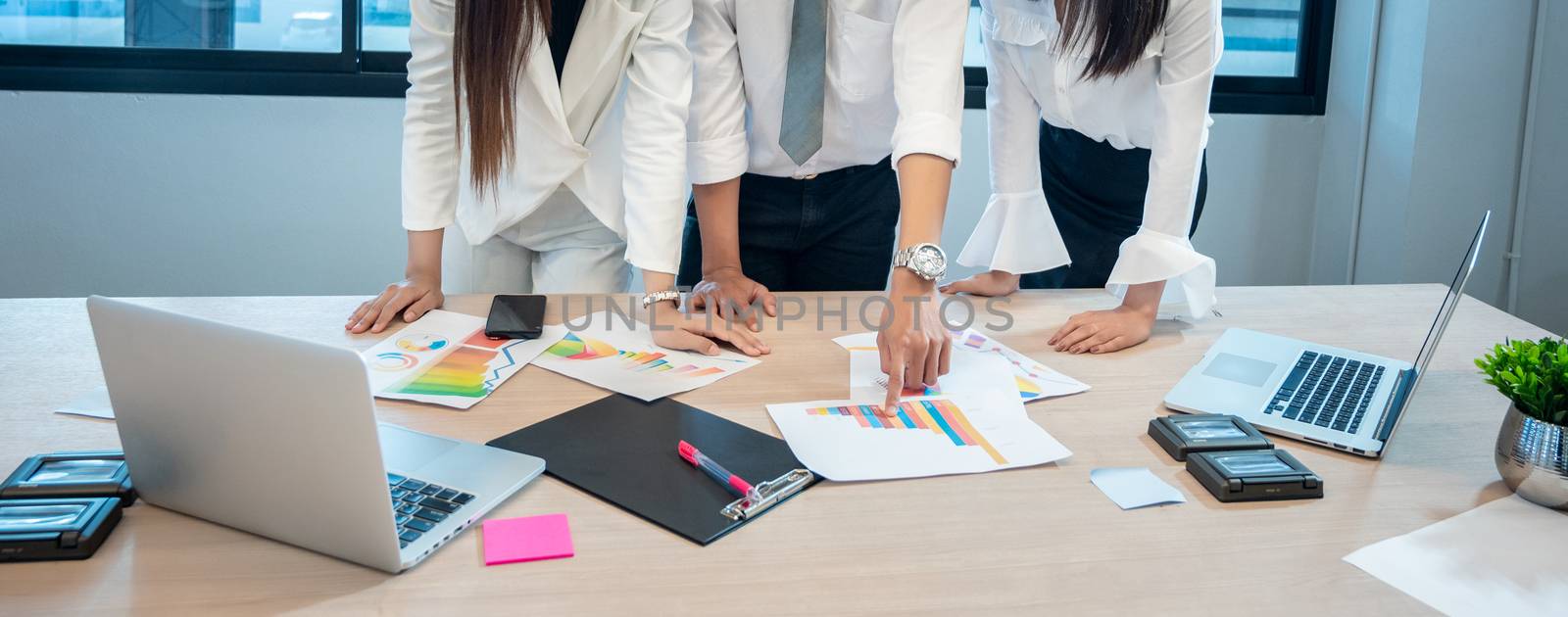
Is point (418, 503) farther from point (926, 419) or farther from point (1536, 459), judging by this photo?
point (1536, 459)

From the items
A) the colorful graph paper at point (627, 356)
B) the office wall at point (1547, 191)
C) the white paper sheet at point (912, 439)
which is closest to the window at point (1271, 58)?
the office wall at point (1547, 191)

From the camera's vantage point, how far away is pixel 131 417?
0.88 meters

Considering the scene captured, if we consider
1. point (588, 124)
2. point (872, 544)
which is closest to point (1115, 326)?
point (872, 544)

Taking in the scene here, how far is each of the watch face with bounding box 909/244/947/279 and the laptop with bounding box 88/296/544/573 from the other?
584 mm

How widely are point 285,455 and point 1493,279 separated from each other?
303 cm

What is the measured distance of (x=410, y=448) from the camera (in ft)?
3.32

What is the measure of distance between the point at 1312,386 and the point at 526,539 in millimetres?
860

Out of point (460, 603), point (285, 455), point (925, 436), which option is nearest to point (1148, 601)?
point (925, 436)

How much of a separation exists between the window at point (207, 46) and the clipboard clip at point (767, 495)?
7.33 feet

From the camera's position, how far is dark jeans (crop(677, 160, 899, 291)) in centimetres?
170

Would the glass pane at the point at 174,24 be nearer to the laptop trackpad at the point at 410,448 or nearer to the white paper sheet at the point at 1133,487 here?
the laptop trackpad at the point at 410,448

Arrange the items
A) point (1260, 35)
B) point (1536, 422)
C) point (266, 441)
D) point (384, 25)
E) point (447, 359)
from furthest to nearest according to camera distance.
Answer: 1. point (1260, 35)
2. point (384, 25)
3. point (447, 359)
4. point (1536, 422)
5. point (266, 441)

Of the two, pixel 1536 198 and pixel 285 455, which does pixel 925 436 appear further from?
pixel 1536 198

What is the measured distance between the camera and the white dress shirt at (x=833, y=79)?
1407mm
